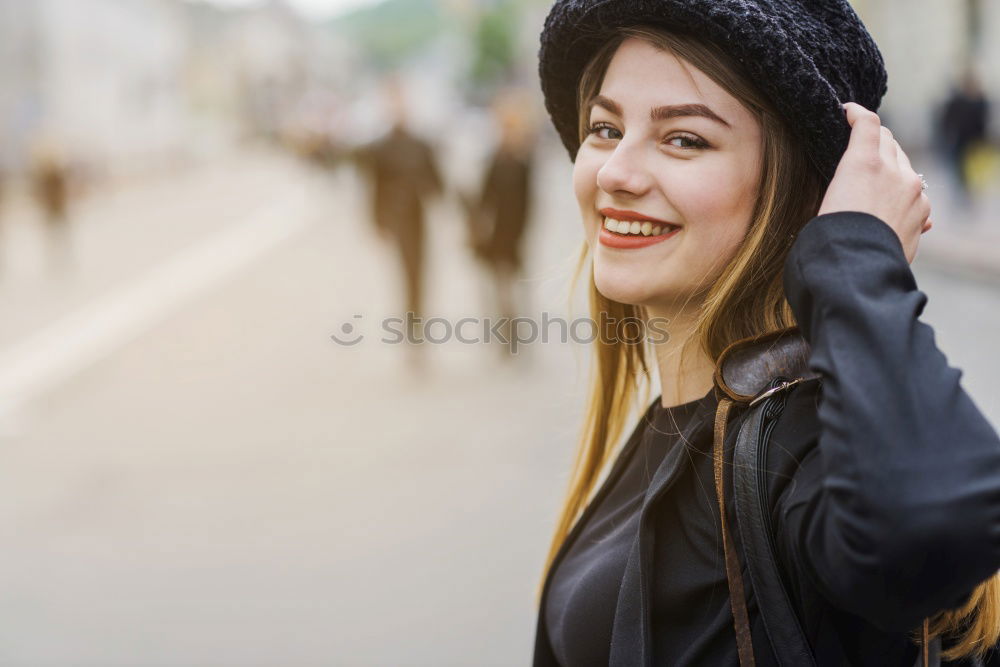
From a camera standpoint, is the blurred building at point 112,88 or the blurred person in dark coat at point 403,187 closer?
the blurred person in dark coat at point 403,187

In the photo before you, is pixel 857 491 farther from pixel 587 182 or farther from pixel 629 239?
pixel 587 182

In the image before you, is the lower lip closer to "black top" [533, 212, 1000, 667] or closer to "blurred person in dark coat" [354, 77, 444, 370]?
"black top" [533, 212, 1000, 667]

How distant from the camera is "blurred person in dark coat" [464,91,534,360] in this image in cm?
869

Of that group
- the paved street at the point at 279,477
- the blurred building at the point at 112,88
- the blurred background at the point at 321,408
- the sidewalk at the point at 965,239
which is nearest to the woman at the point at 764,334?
the blurred background at the point at 321,408

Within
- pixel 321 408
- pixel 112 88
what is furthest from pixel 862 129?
pixel 112 88

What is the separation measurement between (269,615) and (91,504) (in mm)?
1987

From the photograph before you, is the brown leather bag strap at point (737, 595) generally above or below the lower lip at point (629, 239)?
below

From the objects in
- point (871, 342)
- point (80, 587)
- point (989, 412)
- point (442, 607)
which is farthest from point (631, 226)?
point (989, 412)

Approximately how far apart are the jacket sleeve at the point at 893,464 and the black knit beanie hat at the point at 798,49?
24cm

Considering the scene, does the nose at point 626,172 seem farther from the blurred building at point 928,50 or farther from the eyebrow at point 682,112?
the blurred building at point 928,50

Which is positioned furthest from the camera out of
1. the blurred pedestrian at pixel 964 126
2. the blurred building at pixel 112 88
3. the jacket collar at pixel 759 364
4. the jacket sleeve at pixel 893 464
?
the blurred building at pixel 112 88

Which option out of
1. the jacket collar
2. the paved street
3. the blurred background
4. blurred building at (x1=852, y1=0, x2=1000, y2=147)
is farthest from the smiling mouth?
blurred building at (x1=852, y1=0, x2=1000, y2=147)

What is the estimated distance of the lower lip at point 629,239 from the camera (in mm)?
1550

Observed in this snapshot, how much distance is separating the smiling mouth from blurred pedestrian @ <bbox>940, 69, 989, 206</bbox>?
1485 centimetres
